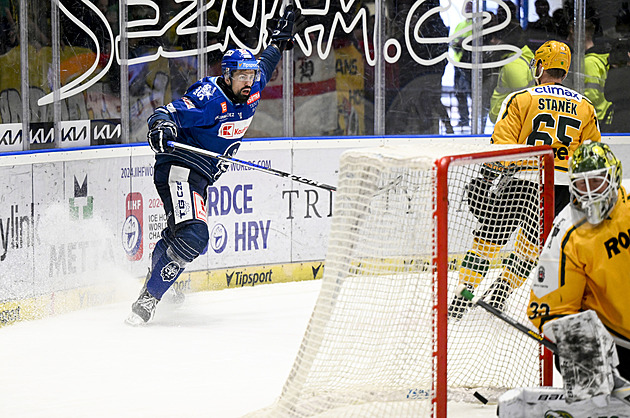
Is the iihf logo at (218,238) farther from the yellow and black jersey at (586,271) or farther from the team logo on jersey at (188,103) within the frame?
the yellow and black jersey at (586,271)

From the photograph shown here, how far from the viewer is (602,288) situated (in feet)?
8.23

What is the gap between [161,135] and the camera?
14.6ft

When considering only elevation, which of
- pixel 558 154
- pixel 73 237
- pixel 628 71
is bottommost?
pixel 73 237

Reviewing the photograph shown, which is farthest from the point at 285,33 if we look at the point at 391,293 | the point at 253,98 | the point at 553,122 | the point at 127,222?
the point at 391,293

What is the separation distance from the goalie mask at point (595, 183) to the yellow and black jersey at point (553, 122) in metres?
1.46

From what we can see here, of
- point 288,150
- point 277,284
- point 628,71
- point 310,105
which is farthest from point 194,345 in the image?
point 628,71

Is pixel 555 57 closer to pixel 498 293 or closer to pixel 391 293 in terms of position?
pixel 498 293

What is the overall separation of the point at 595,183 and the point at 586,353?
44 centimetres

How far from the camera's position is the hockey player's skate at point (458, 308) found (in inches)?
134

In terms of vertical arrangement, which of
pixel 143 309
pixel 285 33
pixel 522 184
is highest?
pixel 285 33

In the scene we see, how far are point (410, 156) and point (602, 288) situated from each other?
665 mm

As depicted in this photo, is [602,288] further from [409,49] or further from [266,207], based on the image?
[409,49]

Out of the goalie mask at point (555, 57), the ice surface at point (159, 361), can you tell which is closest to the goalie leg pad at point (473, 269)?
Answer: the ice surface at point (159, 361)

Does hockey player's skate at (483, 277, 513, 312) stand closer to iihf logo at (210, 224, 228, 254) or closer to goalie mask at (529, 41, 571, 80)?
goalie mask at (529, 41, 571, 80)
